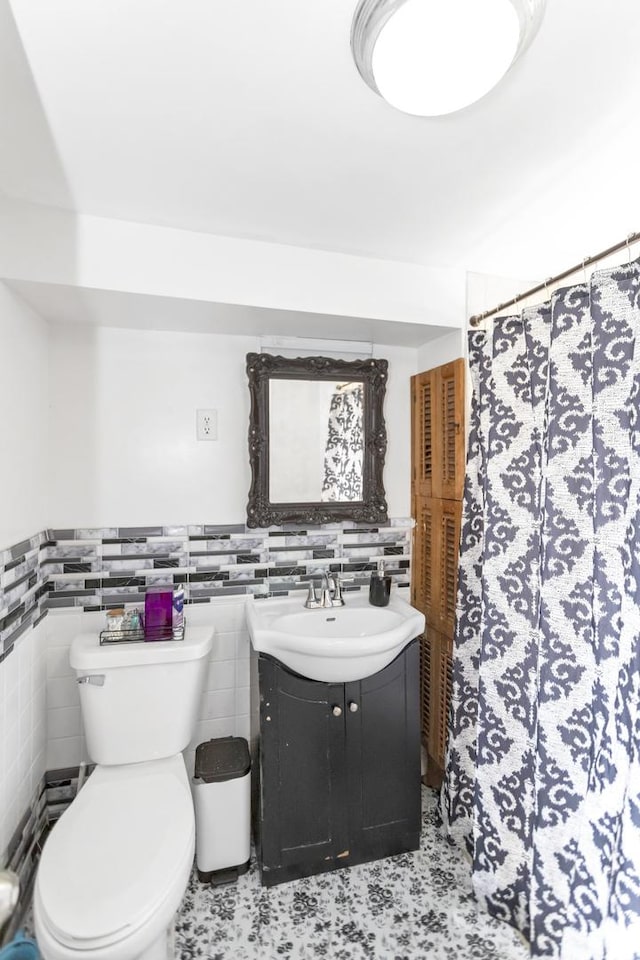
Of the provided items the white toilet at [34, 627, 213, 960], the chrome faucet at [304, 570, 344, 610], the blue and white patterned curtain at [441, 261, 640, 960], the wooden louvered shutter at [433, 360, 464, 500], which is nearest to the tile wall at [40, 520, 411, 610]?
the chrome faucet at [304, 570, 344, 610]

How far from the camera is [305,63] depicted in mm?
980

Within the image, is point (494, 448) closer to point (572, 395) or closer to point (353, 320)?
point (572, 395)

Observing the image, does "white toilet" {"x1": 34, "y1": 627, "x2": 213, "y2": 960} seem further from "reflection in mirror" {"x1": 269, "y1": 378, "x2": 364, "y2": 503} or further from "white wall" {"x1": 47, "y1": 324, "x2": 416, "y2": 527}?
"reflection in mirror" {"x1": 269, "y1": 378, "x2": 364, "y2": 503}

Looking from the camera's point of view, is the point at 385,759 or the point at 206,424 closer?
the point at 385,759

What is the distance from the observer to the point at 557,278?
4.43 ft

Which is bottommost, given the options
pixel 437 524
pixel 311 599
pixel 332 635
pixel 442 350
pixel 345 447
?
pixel 332 635

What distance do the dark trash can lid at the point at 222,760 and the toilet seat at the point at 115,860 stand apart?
0.13 m

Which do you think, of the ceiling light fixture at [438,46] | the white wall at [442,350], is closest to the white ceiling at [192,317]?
the white wall at [442,350]

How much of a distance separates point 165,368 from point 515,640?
1669 mm

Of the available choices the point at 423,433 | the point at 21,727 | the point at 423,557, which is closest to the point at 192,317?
the point at 423,433

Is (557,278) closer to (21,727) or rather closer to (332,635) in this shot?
(332,635)

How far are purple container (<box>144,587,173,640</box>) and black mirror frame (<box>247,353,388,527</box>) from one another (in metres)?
0.46

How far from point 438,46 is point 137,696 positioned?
1960 millimetres

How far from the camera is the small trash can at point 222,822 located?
1.67 metres
